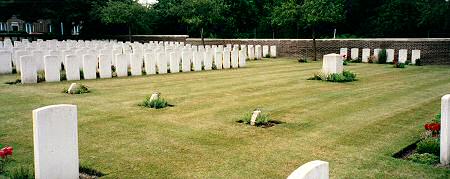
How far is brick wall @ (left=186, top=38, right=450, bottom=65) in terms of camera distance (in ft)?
70.2

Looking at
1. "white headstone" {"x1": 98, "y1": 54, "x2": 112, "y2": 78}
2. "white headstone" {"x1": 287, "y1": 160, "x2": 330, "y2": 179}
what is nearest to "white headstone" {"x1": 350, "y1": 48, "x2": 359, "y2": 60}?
"white headstone" {"x1": 98, "y1": 54, "x2": 112, "y2": 78}

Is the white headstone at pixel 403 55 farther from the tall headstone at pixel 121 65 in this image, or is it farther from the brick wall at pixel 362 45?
the tall headstone at pixel 121 65

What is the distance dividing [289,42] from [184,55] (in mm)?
11417

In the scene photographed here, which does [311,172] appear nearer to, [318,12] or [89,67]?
[89,67]

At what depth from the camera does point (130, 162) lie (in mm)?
5547

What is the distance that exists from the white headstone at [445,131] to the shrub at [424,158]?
0.12 m

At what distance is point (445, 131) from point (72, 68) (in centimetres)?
1080

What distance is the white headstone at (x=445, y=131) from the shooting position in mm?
5246

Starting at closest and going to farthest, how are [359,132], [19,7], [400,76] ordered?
[359,132] → [400,76] → [19,7]

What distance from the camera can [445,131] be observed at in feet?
17.6

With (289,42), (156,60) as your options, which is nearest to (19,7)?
(289,42)

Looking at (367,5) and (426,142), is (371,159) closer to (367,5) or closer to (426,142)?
(426,142)

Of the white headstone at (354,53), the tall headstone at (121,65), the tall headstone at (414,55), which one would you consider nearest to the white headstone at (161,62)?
the tall headstone at (121,65)

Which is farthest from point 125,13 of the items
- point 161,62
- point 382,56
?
point 382,56
